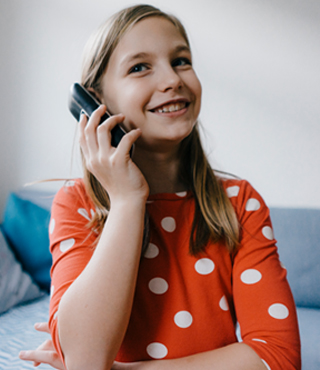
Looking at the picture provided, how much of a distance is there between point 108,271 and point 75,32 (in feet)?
5.90

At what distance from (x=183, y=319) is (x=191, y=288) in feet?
0.20

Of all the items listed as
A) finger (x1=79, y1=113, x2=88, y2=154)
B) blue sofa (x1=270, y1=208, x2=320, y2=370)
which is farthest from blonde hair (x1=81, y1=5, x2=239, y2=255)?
blue sofa (x1=270, y1=208, x2=320, y2=370)

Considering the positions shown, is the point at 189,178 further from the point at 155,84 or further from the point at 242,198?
the point at 155,84

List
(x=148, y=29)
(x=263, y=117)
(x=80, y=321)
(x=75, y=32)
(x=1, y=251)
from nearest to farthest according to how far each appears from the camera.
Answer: (x=80, y=321) < (x=148, y=29) < (x=1, y=251) < (x=263, y=117) < (x=75, y=32)

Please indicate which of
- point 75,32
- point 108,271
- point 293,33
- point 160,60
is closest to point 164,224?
point 108,271

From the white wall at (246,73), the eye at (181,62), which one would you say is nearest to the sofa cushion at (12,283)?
the white wall at (246,73)

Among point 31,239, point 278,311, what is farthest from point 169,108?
point 31,239

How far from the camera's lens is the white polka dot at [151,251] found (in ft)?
2.36

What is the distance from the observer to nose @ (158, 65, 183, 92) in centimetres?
73

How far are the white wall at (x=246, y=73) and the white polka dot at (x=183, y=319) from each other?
1.18 m

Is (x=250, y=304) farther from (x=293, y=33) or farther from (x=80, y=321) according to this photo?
(x=293, y=33)

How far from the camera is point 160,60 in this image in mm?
758

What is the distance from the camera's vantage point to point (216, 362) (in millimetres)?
587

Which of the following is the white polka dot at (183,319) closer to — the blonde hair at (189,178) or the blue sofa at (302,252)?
the blonde hair at (189,178)
